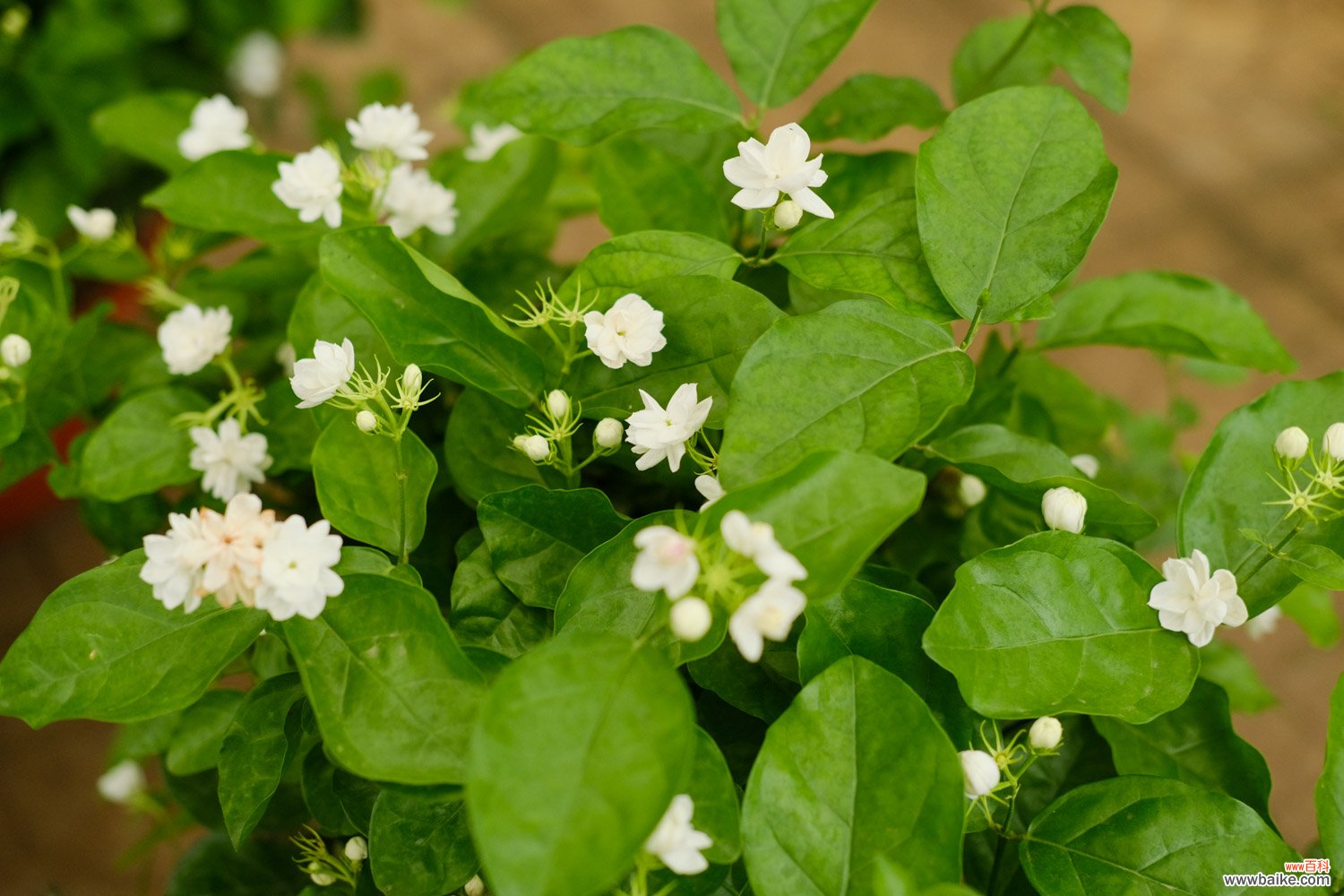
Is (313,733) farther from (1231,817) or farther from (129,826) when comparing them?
(129,826)

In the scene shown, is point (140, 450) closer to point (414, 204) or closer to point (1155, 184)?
point (414, 204)

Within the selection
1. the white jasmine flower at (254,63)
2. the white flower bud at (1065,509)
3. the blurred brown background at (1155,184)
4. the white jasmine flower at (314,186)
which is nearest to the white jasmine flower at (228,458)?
the white jasmine flower at (314,186)

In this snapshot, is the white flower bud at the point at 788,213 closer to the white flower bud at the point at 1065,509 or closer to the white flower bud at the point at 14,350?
the white flower bud at the point at 1065,509

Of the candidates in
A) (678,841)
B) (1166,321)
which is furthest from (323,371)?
(1166,321)

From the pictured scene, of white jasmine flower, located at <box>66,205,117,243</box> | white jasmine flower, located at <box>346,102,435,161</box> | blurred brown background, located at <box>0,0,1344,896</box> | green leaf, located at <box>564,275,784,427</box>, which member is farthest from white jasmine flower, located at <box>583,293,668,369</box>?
blurred brown background, located at <box>0,0,1344,896</box>

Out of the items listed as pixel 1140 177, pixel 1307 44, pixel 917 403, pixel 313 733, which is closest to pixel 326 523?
pixel 313 733

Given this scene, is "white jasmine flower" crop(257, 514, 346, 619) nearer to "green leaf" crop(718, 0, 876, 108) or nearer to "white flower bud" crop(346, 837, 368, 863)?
"white flower bud" crop(346, 837, 368, 863)
